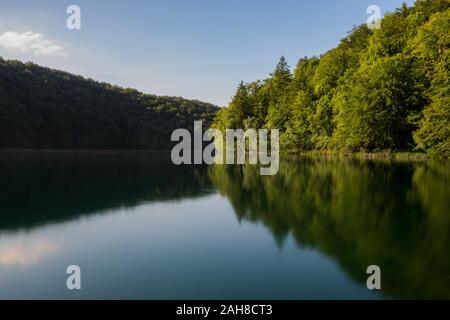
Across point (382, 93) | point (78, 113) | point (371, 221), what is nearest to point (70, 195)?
point (371, 221)

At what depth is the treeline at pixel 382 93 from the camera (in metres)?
40.2

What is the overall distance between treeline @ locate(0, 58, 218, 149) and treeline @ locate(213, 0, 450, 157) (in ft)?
199

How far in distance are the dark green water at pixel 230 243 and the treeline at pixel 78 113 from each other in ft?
275

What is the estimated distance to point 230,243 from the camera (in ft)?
34.4

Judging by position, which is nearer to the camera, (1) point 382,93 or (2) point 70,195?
(2) point 70,195

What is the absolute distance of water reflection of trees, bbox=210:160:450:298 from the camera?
7855 mm

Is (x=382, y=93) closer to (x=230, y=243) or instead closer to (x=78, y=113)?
(x=230, y=243)

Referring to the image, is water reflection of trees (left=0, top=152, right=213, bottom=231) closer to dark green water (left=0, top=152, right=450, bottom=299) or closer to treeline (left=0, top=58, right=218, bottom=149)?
dark green water (left=0, top=152, right=450, bottom=299)

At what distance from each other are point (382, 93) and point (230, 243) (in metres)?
38.3

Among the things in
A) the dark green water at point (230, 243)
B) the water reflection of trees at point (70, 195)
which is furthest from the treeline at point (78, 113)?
the dark green water at point (230, 243)

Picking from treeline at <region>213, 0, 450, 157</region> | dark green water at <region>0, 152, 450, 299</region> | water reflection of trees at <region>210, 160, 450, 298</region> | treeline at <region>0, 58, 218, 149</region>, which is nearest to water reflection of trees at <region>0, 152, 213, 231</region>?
dark green water at <region>0, 152, 450, 299</region>
